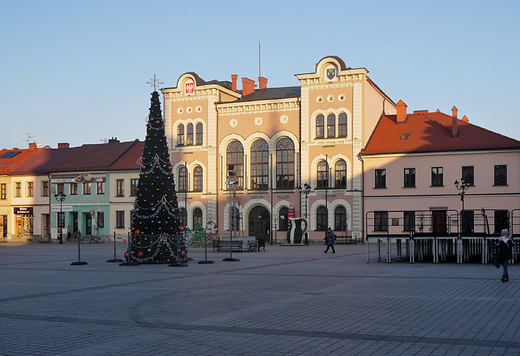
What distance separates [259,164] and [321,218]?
817 centimetres

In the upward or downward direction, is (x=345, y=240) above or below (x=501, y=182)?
below

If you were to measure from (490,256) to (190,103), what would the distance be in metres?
40.1

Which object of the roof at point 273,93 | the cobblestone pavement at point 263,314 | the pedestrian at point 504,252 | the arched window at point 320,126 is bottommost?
the cobblestone pavement at point 263,314

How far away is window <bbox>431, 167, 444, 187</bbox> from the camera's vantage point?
49344 millimetres

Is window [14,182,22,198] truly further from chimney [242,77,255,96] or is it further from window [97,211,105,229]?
chimney [242,77,255,96]

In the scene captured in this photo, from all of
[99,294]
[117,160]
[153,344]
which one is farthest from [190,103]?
[153,344]

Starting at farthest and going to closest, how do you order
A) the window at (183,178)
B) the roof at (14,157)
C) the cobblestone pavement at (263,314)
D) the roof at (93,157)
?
1. the roof at (14,157)
2. the roof at (93,157)
3. the window at (183,178)
4. the cobblestone pavement at (263,314)

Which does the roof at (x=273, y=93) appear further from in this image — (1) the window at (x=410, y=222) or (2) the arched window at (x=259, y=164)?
(1) the window at (x=410, y=222)

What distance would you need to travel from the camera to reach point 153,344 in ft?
28.9

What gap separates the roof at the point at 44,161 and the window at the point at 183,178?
15.6 m

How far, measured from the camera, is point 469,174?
159 ft

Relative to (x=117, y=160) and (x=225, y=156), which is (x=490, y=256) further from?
(x=117, y=160)

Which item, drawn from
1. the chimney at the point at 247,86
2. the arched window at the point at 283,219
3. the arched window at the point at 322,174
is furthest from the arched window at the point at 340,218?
the chimney at the point at 247,86

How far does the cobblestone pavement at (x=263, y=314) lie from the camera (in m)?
8.62
